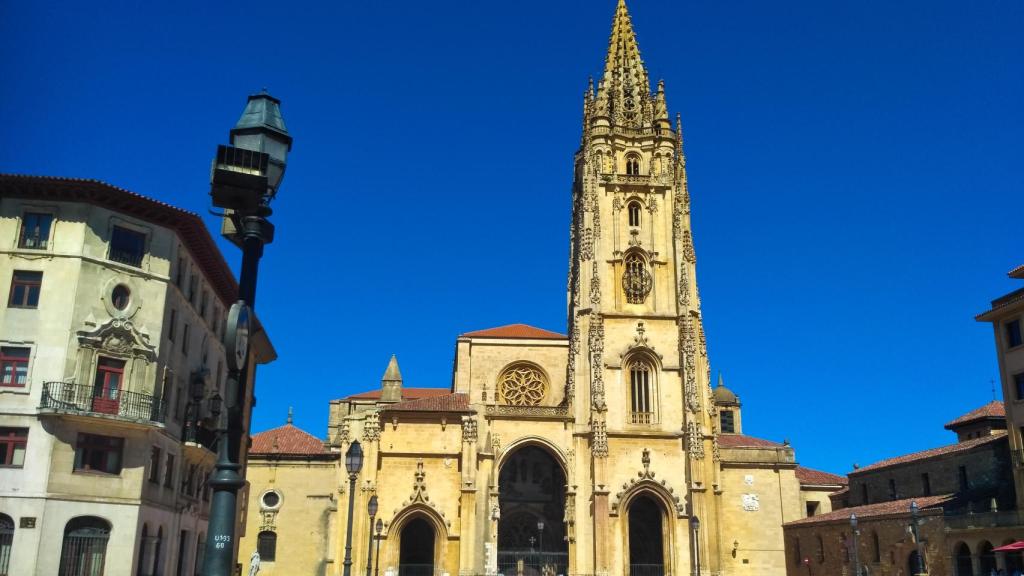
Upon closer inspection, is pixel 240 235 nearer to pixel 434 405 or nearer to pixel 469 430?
pixel 469 430

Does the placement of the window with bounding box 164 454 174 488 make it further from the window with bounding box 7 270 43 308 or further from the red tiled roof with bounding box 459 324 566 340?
the red tiled roof with bounding box 459 324 566 340

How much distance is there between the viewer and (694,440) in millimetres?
46844

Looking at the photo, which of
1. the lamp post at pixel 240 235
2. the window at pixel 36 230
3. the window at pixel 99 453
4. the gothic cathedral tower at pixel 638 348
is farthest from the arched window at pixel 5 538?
the gothic cathedral tower at pixel 638 348

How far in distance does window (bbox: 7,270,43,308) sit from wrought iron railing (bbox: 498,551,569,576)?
29.0 meters

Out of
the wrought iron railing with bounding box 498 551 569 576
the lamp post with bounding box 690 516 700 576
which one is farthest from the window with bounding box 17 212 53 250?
the lamp post with bounding box 690 516 700 576

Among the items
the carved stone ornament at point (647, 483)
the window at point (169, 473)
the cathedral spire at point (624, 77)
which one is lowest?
the window at point (169, 473)

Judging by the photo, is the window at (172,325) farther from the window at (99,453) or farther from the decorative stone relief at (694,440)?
the decorative stone relief at (694,440)

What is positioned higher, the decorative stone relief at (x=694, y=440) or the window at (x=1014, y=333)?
the window at (x=1014, y=333)

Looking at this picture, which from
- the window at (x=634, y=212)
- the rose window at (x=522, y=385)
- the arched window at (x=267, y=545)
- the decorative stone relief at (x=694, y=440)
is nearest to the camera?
the arched window at (x=267, y=545)

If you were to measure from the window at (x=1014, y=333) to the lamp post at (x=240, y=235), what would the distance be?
123 ft

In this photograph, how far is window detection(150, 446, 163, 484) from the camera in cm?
2533

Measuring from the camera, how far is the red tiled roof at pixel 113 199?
2395cm

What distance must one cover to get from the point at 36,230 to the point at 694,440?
34.3 meters

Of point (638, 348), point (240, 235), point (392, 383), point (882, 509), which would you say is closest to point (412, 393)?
point (392, 383)
